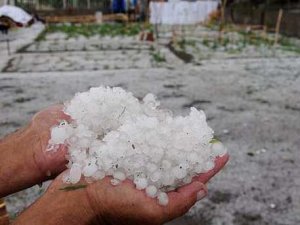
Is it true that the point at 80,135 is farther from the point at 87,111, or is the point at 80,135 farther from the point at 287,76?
the point at 287,76

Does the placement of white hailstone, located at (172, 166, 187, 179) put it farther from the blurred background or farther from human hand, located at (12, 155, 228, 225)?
the blurred background

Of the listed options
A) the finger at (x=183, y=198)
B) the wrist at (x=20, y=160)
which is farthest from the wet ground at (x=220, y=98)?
the finger at (x=183, y=198)

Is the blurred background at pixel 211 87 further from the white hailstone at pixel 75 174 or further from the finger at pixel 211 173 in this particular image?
the finger at pixel 211 173

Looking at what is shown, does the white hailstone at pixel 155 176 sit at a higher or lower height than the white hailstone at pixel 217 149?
lower

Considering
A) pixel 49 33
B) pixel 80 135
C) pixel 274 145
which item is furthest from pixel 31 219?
pixel 49 33

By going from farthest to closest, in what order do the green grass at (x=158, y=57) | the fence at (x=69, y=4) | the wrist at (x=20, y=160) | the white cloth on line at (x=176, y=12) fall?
the fence at (x=69, y=4)
the white cloth on line at (x=176, y=12)
the green grass at (x=158, y=57)
the wrist at (x=20, y=160)

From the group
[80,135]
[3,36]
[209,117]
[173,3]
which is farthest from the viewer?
[173,3]
